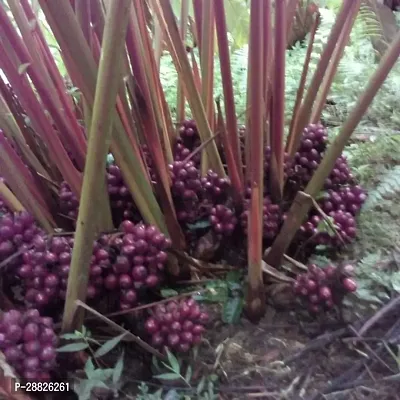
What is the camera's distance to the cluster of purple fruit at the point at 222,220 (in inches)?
18.9

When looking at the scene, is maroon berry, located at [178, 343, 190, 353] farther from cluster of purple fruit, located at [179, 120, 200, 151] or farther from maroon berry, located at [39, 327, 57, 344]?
cluster of purple fruit, located at [179, 120, 200, 151]

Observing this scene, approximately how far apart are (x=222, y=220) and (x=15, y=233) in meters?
0.18

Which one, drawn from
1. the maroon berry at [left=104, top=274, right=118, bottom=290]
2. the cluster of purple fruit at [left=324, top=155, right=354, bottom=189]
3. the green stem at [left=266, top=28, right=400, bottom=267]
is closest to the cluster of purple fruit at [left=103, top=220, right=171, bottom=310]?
the maroon berry at [left=104, top=274, right=118, bottom=290]

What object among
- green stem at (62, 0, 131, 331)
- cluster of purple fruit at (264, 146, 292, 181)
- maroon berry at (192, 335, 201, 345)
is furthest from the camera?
cluster of purple fruit at (264, 146, 292, 181)

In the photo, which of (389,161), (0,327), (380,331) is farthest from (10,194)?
(389,161)

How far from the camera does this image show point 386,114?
2.54ft

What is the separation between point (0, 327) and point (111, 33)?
0.22m

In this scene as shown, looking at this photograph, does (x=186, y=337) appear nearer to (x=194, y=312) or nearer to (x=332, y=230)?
(x=194, y=312)

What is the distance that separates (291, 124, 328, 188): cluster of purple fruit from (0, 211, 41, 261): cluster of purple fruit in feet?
0.91

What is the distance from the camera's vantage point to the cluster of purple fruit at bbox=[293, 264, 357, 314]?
43 cm

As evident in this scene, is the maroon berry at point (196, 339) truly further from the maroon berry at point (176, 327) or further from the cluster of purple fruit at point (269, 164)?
the cluster of purple fruit at point (269, 164)

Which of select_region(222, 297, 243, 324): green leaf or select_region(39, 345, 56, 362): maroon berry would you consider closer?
select_region(39, 345, 56, 362): maroon berry

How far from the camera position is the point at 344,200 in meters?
0.54

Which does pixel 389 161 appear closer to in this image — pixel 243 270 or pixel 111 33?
pixel 243 270
